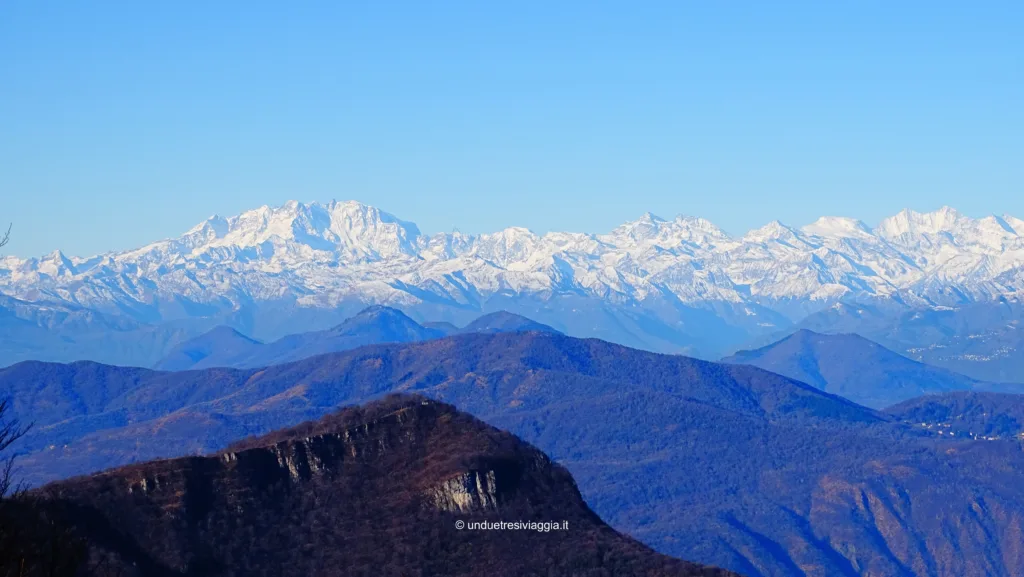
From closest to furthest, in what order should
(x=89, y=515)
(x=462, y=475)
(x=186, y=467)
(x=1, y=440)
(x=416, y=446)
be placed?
(x=1, y=440) < (x=89, y=515) < (x=186, y=467) < (x=462, y=475) < (x=416, y=446)

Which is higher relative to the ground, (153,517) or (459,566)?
(153,517)

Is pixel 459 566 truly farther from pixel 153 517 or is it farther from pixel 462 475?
pixel 153 517

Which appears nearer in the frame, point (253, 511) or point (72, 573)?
point (72, 573)

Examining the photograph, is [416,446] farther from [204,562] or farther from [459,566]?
[204,562]

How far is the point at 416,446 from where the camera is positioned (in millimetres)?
143375

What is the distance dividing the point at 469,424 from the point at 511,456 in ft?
29.5

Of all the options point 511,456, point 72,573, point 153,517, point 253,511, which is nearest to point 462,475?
point 511,456

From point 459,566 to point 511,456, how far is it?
17.9m

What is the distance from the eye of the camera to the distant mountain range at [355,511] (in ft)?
384

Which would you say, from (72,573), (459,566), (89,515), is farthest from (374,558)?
(72,573)

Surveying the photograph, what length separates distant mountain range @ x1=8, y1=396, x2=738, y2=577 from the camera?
11706 cm

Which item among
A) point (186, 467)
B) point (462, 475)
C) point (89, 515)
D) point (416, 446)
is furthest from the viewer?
point (416, 446)

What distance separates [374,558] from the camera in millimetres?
125250

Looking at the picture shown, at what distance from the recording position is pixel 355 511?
132500 mm
